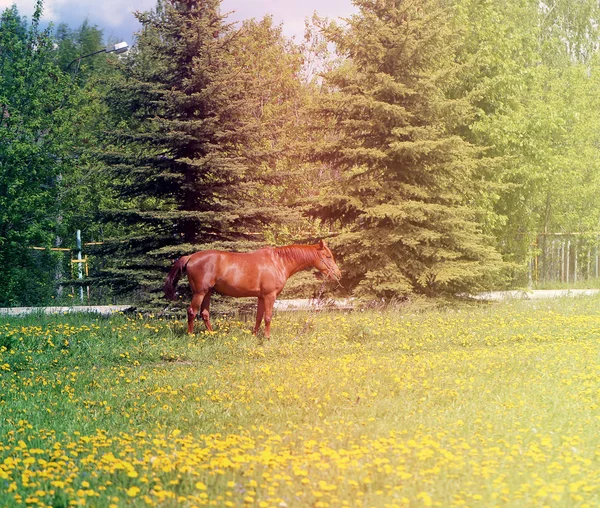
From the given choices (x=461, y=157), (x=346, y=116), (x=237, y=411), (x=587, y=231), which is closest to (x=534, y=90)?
(x=587, y=231)

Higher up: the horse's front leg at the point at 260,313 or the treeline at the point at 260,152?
the treeline at the point at 260,152

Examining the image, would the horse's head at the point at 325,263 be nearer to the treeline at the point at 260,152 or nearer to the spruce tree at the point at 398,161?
the treeline at the point at 260,152

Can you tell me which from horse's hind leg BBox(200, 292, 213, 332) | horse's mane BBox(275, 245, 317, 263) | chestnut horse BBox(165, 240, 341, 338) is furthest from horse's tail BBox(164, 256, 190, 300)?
horse's mane BBox(275, 245, 317, 263)

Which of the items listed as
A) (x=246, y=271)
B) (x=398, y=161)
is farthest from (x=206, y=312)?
(x=398, y=161)

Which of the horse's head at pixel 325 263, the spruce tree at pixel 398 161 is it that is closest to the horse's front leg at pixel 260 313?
the horse's head at pixel 325 263

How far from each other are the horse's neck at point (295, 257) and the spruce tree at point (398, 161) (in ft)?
14.0

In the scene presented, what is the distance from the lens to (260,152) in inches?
682

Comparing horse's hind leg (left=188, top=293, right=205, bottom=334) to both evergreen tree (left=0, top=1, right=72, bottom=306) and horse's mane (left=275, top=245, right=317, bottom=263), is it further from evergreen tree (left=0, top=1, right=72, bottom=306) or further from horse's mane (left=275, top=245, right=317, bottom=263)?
evergreen tree (left=0, top=1, right=72, bottom=306)

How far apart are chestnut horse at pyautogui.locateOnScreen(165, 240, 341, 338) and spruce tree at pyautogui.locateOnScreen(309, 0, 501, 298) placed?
4327mm

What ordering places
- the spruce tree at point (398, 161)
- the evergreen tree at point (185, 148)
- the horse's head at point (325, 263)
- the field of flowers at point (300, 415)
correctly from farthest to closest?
the spruce tree at point (398, 161) < the evergreen tree at point (185, 148) < the horse's head at point (325, 263) < the field of flowers at point (300, 415)

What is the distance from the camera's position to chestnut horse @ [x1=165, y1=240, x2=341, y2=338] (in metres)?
13.8

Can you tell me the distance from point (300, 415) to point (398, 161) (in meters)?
12.1

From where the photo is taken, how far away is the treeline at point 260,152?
1697 centimetres

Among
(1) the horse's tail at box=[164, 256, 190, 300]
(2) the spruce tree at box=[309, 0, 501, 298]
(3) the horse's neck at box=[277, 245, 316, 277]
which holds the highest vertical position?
(2) the spruce tree at box=[309, 0, 501, 298]
